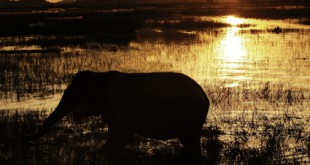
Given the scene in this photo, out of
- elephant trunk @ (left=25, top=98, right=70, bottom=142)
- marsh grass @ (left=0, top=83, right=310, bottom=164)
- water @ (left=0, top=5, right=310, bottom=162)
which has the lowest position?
marsh grass @ (left=0, top=83, right=310, bottom=164)

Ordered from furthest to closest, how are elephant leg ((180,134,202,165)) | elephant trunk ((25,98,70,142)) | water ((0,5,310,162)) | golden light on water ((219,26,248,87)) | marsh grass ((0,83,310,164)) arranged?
golden light on water ((219,26,248,87)) → water ((0,5,310,162)) → marsh grass ((0,83,310,164)) → elephant leg ((180,134,202,165)) → elephant trunk ((25,98,70,142))

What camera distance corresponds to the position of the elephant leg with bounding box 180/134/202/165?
7.38 metres

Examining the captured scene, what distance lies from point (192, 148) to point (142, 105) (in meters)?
0.73

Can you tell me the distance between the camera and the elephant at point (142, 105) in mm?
7262

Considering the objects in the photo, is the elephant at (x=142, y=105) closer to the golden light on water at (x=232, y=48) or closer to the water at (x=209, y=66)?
the water at (x=209, y=66)

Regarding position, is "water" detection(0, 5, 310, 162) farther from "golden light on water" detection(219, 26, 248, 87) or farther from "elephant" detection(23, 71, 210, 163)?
"elephant" detection(23, 71, 210, 163)

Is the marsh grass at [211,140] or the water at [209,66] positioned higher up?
the water at [209,66]

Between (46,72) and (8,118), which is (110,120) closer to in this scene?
(8,118)

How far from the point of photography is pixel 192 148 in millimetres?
7426

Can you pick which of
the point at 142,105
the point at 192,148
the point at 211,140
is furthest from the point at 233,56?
the point at 142,105

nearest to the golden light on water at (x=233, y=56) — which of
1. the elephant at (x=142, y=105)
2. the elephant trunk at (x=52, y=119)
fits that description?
the elephant at (x=142, y=105)

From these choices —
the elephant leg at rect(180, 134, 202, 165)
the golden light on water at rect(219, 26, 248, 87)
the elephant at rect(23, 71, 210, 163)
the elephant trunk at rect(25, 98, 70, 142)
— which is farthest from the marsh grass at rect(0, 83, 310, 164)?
the golden light on water at rect(219, 26, 248, 87)

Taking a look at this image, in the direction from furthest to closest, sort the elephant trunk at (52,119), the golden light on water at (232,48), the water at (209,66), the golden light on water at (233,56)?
the golden light on water at (232,48), the golden light on water at (233,56), the water at (209,66), the elephant trunk at (52,119)

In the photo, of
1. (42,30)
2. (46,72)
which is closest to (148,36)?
(42,30)
